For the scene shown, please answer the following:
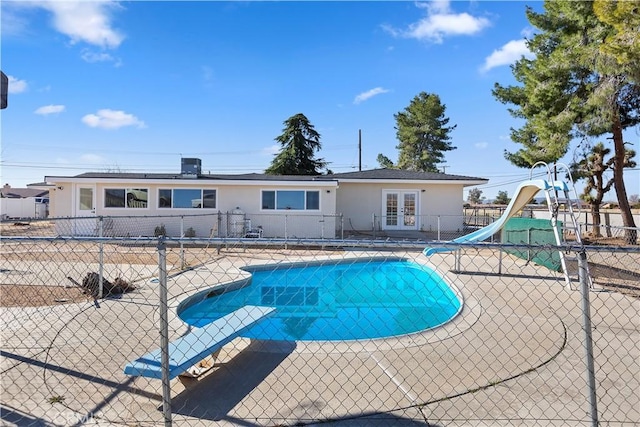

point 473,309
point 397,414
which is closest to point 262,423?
point 397,414

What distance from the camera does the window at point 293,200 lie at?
1709cm

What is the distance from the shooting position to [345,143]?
152ft

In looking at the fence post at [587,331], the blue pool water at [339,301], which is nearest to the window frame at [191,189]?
the blue pool water at [339,301]

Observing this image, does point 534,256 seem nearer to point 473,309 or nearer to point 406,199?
point 473,309

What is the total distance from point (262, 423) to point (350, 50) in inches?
600

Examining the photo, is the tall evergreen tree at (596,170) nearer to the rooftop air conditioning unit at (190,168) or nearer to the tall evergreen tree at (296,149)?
the rooftop air conditioning unit at (190,168)

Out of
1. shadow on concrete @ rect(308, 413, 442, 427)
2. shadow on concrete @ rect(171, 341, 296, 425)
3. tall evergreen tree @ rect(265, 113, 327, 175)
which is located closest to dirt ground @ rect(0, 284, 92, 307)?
shadow on concrete @ rect(171, 341, 296, 425)

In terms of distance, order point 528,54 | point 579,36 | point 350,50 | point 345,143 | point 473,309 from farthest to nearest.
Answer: point 345,143, point 528,54, point 350,50, point 579,36, point 473,309


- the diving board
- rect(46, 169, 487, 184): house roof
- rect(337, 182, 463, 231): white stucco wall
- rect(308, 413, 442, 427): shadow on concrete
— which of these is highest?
rect(46, 169, 487, 184): house roof

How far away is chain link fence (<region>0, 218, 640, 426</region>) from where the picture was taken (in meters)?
2.91

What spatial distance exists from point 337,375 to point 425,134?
40.4 m

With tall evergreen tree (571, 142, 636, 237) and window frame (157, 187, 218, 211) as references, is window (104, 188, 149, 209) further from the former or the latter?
tall evergreen tree (571, 142, 636, 237)

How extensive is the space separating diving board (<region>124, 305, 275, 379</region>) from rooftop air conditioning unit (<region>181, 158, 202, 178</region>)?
44.7 ft

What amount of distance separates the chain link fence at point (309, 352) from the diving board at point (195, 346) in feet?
0.05
